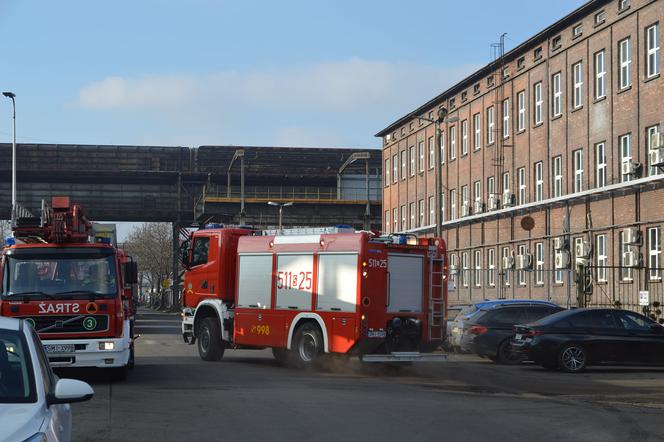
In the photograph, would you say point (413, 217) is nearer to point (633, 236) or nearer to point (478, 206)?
point (478, 206)

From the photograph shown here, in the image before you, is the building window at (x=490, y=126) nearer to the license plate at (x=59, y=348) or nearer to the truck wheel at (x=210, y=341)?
the truck wheel at (x=210, y=341)

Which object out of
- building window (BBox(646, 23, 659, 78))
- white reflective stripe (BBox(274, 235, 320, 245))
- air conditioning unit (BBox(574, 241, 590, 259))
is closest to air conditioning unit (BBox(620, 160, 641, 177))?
building window (BBox(646, 23, 659, 78))

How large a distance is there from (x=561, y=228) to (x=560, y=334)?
22322 millimetres

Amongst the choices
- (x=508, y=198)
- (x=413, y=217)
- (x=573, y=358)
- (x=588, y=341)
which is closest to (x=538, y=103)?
(x=508, y=198)

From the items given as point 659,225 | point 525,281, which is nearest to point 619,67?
point 659,225

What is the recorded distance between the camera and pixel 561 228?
43844 mm

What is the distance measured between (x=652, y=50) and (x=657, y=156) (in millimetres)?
4398

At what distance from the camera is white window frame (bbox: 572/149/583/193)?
139ft

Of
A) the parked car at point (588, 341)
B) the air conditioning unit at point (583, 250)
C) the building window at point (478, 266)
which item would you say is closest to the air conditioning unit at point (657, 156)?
the air conditioning unit at point (583, 250)

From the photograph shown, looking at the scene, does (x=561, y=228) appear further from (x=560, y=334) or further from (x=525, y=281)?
(x=560, y=334)

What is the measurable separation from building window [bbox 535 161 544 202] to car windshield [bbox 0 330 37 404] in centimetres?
4082

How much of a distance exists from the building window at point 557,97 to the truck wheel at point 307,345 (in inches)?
1023

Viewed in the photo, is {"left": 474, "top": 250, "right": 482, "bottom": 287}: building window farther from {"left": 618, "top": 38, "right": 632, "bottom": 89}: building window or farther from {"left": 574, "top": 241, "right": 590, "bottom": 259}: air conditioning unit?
{"left": 618, "top": 38, "right": 632, "bottom": 89}: building window

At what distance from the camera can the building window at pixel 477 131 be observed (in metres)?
54.6
